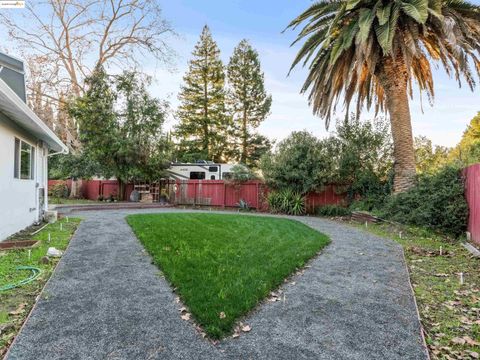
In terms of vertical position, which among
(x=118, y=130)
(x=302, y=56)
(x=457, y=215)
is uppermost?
(x=302, y=56)

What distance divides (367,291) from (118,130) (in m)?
16.3

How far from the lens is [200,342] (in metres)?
2.60

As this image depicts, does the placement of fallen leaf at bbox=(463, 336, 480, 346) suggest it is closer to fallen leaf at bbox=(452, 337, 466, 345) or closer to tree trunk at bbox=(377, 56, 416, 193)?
fallen leaf at bbox=(452, 337, 466, 345)

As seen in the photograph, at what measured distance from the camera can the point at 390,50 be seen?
868 cm

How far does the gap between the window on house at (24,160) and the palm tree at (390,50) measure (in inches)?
360

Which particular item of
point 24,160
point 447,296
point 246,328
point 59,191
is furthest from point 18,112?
point 59,191

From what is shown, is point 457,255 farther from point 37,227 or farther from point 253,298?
point 37,227

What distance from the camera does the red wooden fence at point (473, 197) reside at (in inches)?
265

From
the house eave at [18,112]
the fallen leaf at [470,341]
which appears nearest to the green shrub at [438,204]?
the fallen leaf at [470,341]

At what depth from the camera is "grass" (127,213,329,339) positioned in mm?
3217

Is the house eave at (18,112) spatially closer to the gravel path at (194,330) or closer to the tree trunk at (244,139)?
the gravel path at (194,330)

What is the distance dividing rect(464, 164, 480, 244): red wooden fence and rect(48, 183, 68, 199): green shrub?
22.2 m

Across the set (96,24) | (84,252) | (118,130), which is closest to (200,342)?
(84,252)

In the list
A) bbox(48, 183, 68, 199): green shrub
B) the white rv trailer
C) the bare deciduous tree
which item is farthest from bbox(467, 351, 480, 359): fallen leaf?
bbox(48, 183, 68, 199): green shrub
